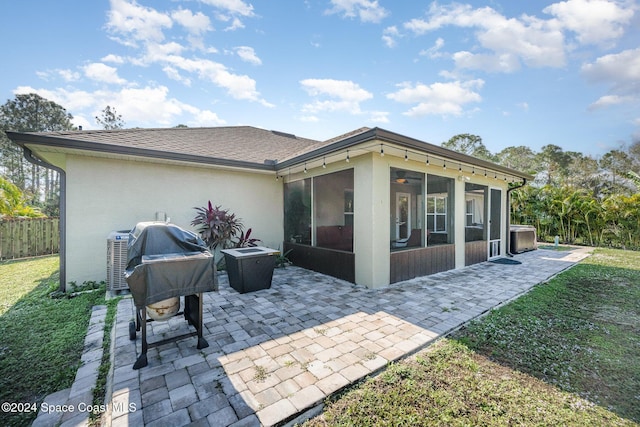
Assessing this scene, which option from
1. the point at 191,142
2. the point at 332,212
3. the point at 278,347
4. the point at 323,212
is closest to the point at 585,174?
the point at 332,212

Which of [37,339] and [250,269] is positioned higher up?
[250,269]

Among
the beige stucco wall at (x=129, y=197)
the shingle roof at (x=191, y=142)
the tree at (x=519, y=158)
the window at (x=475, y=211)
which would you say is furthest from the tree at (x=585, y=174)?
the beige stucco wall at (x=129, y=197)

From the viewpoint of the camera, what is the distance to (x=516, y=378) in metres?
2.40

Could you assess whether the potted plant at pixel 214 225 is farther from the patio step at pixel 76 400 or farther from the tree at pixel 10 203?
the tree at pixel 10 203

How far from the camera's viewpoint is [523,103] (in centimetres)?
1369

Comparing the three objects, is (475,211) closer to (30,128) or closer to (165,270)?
(165,270)

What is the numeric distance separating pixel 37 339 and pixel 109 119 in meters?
27.4

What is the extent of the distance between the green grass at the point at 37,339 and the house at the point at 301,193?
0.86 meters

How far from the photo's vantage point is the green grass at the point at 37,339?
2266 mm

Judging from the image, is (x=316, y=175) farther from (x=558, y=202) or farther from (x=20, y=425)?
(x=558, y=202)

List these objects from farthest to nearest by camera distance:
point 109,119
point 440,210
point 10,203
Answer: point 109,119 < point 10,203 < point 440,210

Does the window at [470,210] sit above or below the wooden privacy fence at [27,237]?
above

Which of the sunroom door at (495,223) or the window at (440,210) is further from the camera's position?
the sunroom door at (495,223)

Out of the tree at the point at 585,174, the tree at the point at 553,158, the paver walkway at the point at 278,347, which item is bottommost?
the paver walkway at the point at 278,347
